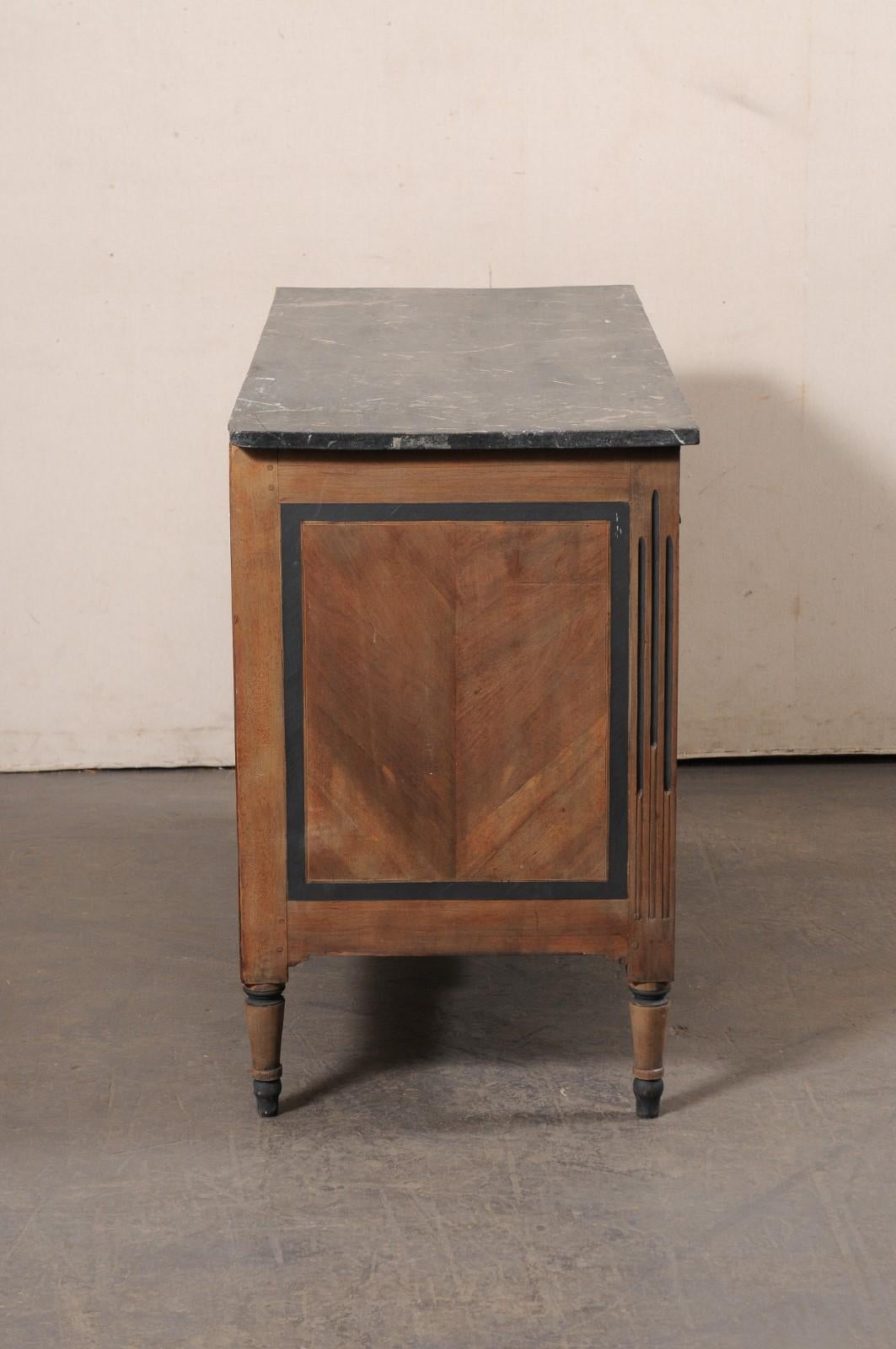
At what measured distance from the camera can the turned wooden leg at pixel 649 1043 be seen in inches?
89.5

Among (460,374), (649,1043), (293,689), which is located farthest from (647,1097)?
(460,374)

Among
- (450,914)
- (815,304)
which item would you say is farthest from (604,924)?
(815,304)

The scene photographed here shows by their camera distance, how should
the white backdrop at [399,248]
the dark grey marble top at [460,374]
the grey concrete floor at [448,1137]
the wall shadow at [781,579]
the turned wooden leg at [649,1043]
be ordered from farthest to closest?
the wall shadow at [781,579]
the white backdrop at [399,248]
the turned wooden leg at [649,1043]
the dark grey marble top at [460,374]
the grey concrete floor at [448,1137]

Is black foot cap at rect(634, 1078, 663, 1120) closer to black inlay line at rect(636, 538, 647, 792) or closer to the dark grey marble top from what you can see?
black inlay line at rect(636, 538, 647, 792)

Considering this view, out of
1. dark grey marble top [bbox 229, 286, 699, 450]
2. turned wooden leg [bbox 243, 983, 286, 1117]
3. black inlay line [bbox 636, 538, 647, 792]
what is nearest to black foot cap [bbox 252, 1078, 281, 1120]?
turned wooden leg [bbox 243, 983, 286, 1117]

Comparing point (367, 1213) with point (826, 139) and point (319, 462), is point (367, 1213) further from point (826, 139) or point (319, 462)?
point (826, 139)

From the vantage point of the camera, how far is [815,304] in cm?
Answer: 384

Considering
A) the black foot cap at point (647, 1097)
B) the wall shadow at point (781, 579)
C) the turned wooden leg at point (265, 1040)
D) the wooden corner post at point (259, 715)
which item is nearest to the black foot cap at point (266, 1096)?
the turned wooden leg at point (265, 1040)

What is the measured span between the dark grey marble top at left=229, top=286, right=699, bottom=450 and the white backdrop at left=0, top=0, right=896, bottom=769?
101 centimetres

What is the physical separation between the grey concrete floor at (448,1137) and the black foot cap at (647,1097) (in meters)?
0.02

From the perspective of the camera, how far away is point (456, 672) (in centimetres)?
220

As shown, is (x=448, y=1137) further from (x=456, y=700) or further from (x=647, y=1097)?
(x=456, y=700)

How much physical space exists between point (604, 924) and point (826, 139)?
232 centimetres

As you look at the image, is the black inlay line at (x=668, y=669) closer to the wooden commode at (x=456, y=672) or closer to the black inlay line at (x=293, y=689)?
the wooden commode at (x=456, y=672)
